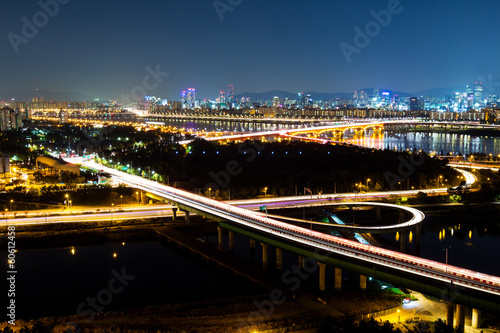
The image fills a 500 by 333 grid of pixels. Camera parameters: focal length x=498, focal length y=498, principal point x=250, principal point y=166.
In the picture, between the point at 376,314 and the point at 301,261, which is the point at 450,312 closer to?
the point at 376,314

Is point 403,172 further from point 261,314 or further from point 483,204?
point 261,314

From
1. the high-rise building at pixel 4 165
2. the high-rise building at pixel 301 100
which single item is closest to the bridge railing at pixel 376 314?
the high-rise building at pixel 4 165

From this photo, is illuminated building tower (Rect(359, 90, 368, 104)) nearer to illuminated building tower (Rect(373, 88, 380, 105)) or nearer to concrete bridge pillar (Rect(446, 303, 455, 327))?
illuminated building tower (Rect(373, 88, 380, 105))

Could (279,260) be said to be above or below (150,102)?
below

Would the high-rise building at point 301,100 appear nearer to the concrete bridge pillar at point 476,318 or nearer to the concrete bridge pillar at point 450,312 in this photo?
the concrete bridge pillar at point 450,312

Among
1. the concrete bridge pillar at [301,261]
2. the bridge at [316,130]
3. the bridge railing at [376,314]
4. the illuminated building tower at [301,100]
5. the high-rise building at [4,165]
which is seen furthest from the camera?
the illuminated building tower at [301,100]

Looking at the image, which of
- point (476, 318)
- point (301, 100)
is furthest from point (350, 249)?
point (301, 100)

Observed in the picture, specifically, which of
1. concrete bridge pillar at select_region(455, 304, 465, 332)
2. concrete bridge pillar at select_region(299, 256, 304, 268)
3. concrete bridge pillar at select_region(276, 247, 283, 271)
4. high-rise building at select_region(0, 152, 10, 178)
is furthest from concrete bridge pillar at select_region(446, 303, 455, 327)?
high-rise building at select_region(0, 152, 10, 178)

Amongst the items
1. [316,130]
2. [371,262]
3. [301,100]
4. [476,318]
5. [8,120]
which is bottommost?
[476,318]

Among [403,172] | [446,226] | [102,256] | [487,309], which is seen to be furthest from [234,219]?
[403,172]
